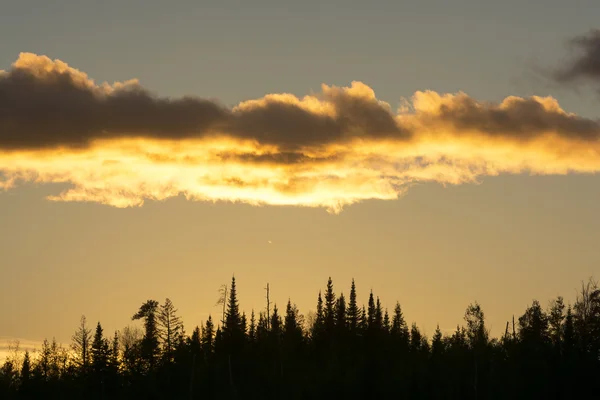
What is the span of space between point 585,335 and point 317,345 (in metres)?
40.6

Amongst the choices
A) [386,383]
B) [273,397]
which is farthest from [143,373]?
[386,383]

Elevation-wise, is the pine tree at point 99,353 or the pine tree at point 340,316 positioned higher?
the pine tree at point 340,316

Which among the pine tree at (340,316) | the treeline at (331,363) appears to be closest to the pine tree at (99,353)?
the treeline at (331,363)

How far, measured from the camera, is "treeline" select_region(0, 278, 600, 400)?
14200 centimetres

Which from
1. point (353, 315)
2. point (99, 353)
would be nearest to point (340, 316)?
point (353, 315)

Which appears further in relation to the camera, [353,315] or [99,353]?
[353,315]

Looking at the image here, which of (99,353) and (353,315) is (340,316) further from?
(99,353)

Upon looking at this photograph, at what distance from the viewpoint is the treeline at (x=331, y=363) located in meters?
142

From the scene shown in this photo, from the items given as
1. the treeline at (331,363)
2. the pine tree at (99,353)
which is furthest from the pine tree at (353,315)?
the pine tree at (99,353)

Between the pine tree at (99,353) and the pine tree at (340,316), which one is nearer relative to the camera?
the pine tree at (99,353)

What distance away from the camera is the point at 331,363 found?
152875 mm

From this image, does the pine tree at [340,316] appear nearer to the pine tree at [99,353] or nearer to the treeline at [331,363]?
the treeline at [331,363]

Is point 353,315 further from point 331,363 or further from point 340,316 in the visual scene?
point 331,363

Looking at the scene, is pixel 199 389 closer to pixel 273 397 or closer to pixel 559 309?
pixel 273 397
